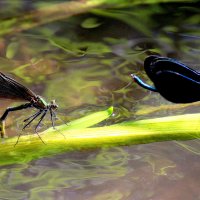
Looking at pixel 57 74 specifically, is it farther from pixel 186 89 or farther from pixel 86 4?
pixel 186 89

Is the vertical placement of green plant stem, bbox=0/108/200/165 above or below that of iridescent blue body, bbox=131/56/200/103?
below

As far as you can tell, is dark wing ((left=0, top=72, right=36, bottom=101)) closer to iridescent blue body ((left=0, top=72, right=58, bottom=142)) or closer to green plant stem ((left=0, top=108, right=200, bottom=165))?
iridescent blue body ((left=0, top=72, right=58, bottom=142))

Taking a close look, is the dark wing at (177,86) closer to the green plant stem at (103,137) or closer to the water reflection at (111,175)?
the green plant stem at (103,137)

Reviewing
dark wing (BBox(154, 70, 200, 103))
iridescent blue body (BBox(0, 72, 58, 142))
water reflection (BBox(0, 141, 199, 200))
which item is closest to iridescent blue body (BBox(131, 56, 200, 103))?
dark wing (BBox(154, 70, 200, 103))

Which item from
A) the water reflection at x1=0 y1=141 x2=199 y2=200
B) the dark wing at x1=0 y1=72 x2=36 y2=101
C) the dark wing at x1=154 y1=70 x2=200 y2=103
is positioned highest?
the dark wing at x1=154 y1=70 x2=200 y2=103

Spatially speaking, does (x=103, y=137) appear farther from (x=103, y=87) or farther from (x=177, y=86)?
(x=103, y=87)

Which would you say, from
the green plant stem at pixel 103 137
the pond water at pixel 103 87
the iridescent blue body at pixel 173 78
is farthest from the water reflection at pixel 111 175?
the iridescent blue body at pixel 173 78

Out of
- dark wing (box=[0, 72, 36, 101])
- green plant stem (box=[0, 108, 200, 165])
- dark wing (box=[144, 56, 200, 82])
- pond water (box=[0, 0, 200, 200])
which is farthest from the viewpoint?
dark wing (box=[0, 72, 36, 101])

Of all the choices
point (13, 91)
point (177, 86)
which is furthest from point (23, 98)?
point (177, 86)
